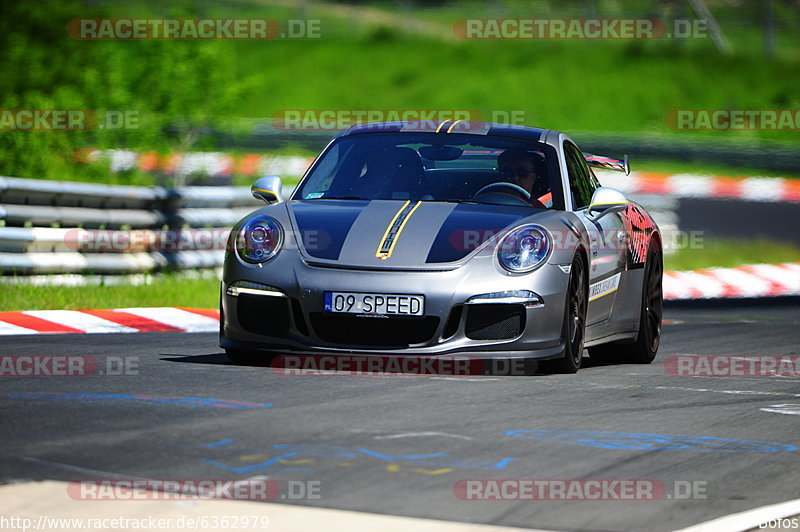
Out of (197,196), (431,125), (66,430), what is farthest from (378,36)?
(66,430)

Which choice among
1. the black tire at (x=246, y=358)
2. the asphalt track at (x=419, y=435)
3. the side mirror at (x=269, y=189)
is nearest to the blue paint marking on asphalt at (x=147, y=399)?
the asphalt track at (x=419, y=435)

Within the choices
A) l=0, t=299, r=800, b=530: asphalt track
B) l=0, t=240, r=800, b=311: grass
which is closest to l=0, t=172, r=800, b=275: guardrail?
l=0, t=240, r=800, b=311: grass

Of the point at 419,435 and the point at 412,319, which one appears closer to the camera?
the point at 419,435

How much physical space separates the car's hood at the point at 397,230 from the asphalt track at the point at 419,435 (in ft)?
1.99

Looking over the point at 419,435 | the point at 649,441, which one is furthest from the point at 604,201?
the point at 419,435

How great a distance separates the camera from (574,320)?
25.4ft

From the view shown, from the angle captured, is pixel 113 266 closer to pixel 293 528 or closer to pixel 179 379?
pixel 179 379

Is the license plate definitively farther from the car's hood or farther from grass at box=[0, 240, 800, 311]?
grass at box=[0, 240, 800, 311]

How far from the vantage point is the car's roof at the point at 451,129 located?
28.7 ft

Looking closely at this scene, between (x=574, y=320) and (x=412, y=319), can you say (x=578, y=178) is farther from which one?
(x=412, y=319)

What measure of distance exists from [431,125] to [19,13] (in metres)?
20.0

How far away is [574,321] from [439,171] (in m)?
1.29

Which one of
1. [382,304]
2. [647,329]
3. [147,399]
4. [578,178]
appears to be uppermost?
[578,178]

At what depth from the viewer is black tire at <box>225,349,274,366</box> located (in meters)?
7.84
